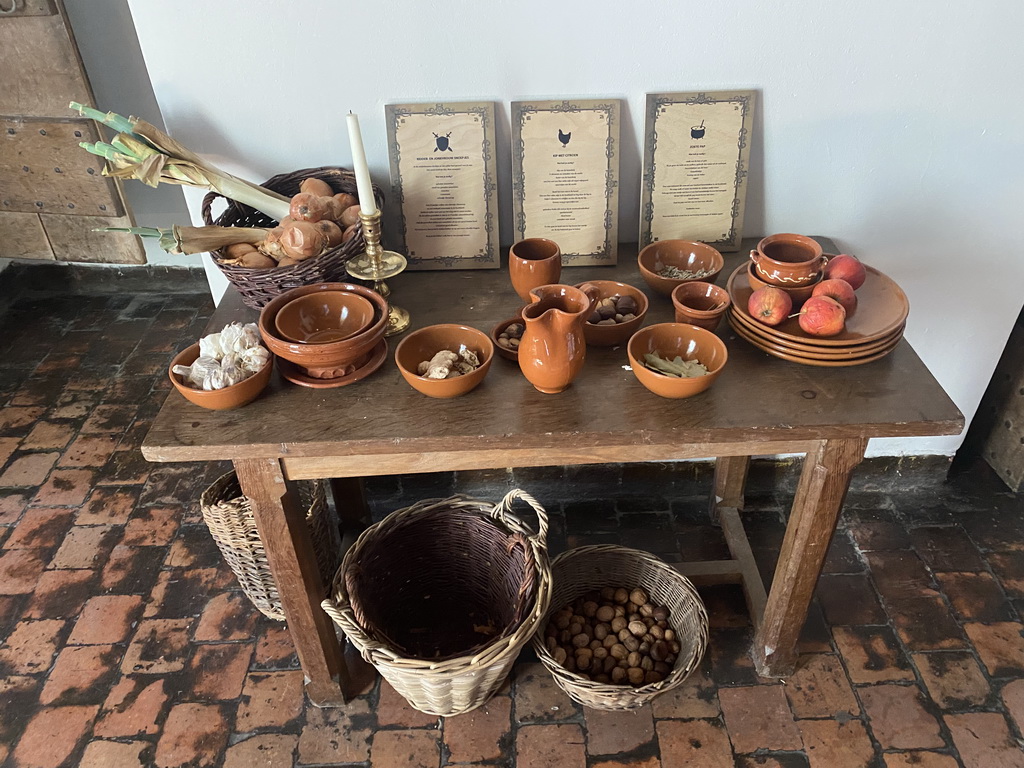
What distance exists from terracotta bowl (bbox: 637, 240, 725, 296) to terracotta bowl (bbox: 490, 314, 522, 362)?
0.34 meters

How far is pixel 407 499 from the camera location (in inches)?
91.4

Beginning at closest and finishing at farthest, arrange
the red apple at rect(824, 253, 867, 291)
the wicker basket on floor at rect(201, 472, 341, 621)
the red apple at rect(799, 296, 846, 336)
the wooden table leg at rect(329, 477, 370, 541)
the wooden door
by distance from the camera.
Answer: the red apple at rect(799, 296, 846, 336), the red apple at rect(824, 253, 867, 291), the wicker basket on floor at rect(201, 472, 341, 621), the wooden table leg at rect(329, 477, 370, 541), the wooden door

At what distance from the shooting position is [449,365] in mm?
1386

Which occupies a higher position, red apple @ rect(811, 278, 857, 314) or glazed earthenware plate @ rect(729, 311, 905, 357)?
red apple @ rect(811, 278, 857, 314)

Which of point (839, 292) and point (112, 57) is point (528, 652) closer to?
point (839, 292)

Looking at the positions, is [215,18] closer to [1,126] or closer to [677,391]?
[677,391]

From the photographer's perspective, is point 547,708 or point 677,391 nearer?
point 677,391

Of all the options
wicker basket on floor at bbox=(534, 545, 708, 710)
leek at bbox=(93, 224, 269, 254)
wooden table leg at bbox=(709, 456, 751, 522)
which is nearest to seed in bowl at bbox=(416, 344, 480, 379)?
leek at bbox=(93, 224, 269, 254)

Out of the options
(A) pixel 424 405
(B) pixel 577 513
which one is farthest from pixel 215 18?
(B) pixel 577 513

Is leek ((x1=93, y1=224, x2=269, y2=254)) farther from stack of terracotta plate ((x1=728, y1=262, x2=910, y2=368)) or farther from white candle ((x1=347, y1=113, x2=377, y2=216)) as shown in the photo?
stack of terracotta plate ((x1=728, y1=262, x2=910, y2=368))

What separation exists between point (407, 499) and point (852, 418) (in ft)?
4.66

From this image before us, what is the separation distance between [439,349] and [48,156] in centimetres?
192

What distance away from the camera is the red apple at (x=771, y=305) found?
143 centimetres

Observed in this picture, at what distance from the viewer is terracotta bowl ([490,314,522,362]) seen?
56.7 inches
